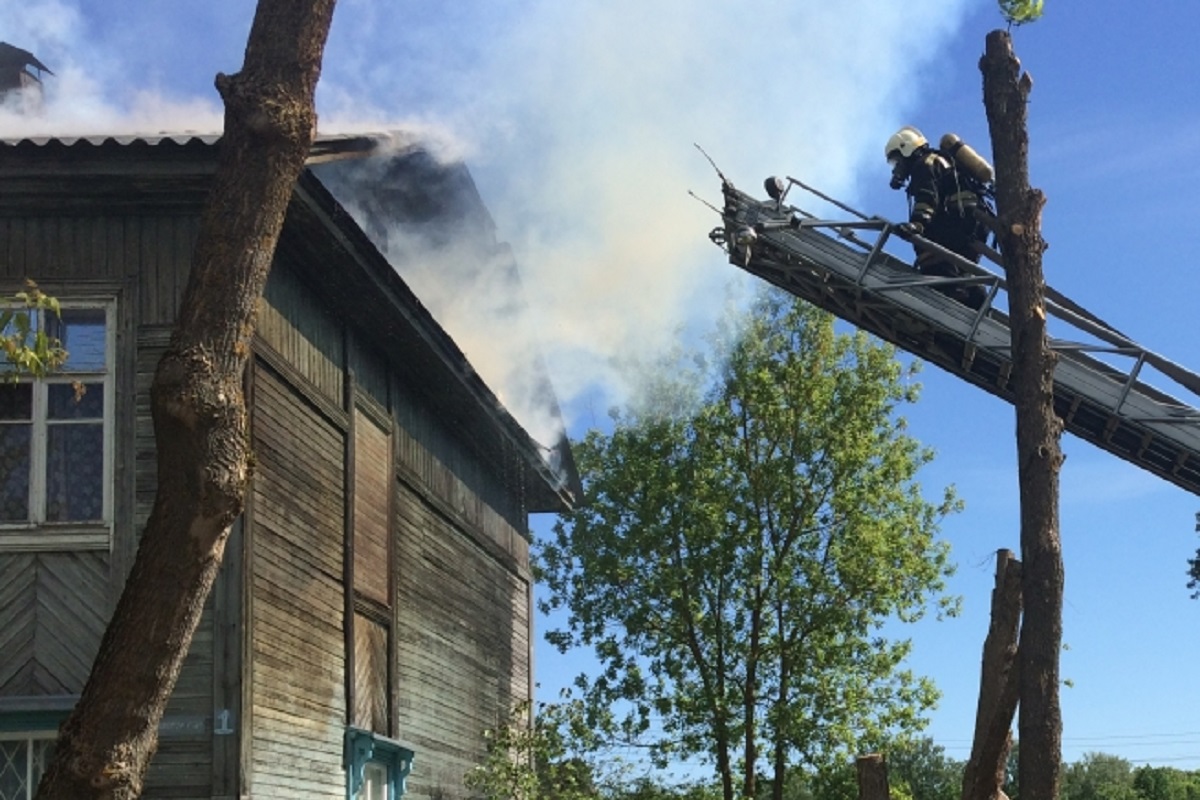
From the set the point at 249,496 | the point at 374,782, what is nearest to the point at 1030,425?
the point at 249,496

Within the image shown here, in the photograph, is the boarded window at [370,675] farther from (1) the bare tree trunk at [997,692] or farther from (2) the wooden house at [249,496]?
(1) the bare tree trunk at [997,692]

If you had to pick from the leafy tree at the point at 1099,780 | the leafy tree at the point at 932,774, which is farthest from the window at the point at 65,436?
the leafy tree at the point at 1099,780

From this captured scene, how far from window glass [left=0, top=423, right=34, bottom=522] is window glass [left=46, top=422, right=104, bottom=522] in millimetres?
176

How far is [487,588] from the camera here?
Answer: 70.2 ft

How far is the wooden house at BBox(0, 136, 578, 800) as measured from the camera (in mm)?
11914

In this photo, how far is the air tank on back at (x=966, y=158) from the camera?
1510 centimetres

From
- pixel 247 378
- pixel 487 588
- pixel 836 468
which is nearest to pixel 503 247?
pixel 487 588

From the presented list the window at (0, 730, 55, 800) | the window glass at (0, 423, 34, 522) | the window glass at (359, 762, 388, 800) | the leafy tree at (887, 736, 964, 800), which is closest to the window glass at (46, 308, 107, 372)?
the window glass at (0, 423, 34, 522)

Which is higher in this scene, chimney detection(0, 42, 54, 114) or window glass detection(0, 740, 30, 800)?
chimney detection(0, 42, 54, 114)

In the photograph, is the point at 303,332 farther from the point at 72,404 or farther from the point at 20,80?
the point at 20,80

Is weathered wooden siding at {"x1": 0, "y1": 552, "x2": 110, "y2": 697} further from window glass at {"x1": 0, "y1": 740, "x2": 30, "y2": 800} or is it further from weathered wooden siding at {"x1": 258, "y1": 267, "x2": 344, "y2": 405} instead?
weathered wooden siding at {"x1": 258, "y1": 267, "x2": 344, "y2": 405}

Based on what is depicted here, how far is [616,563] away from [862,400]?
479cm

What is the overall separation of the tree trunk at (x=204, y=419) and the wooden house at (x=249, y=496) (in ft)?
15.7

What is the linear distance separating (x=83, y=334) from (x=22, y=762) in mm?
3321
